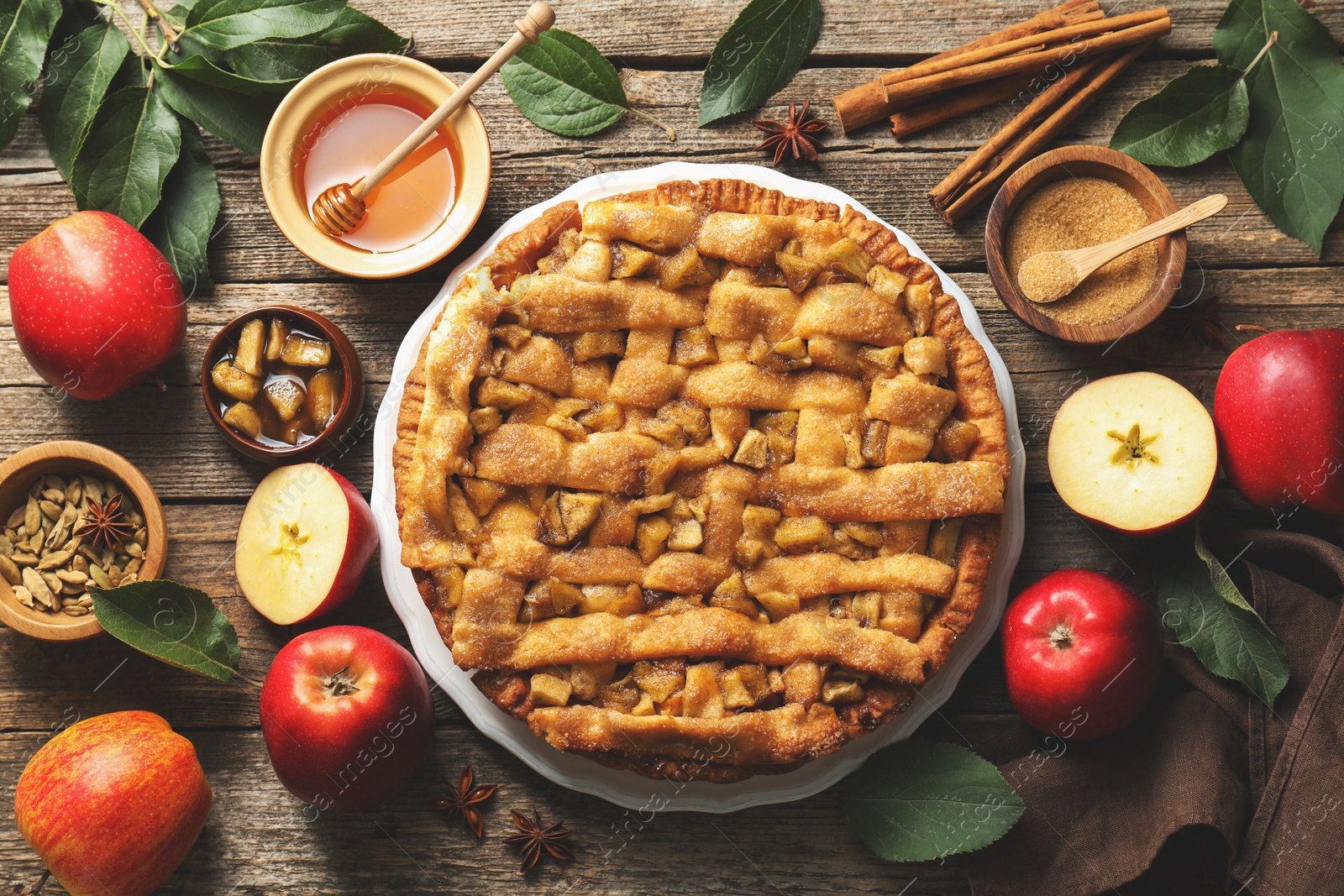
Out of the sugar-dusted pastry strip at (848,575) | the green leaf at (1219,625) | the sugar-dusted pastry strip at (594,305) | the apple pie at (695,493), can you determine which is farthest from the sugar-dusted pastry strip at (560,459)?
the green leaf at (1219,625)

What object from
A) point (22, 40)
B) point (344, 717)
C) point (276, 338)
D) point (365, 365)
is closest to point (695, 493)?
point (344, 717)

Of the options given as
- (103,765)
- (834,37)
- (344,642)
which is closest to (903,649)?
(344,642)

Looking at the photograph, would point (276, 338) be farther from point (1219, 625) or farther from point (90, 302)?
point (1219, 625)

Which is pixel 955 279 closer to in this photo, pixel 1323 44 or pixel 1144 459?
pixel 1144 459

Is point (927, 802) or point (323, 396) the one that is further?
point (323, 396)

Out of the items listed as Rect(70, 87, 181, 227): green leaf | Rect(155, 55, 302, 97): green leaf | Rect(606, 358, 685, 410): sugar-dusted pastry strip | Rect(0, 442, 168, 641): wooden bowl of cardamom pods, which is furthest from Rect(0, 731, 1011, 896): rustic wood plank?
Rect(155, 55, 302, 97): green leaf

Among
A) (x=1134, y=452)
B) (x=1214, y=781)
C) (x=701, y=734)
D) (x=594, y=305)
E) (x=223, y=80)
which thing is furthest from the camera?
(x=223, y=80)

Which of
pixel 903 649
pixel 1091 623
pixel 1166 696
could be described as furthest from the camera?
pixel 1166 696
